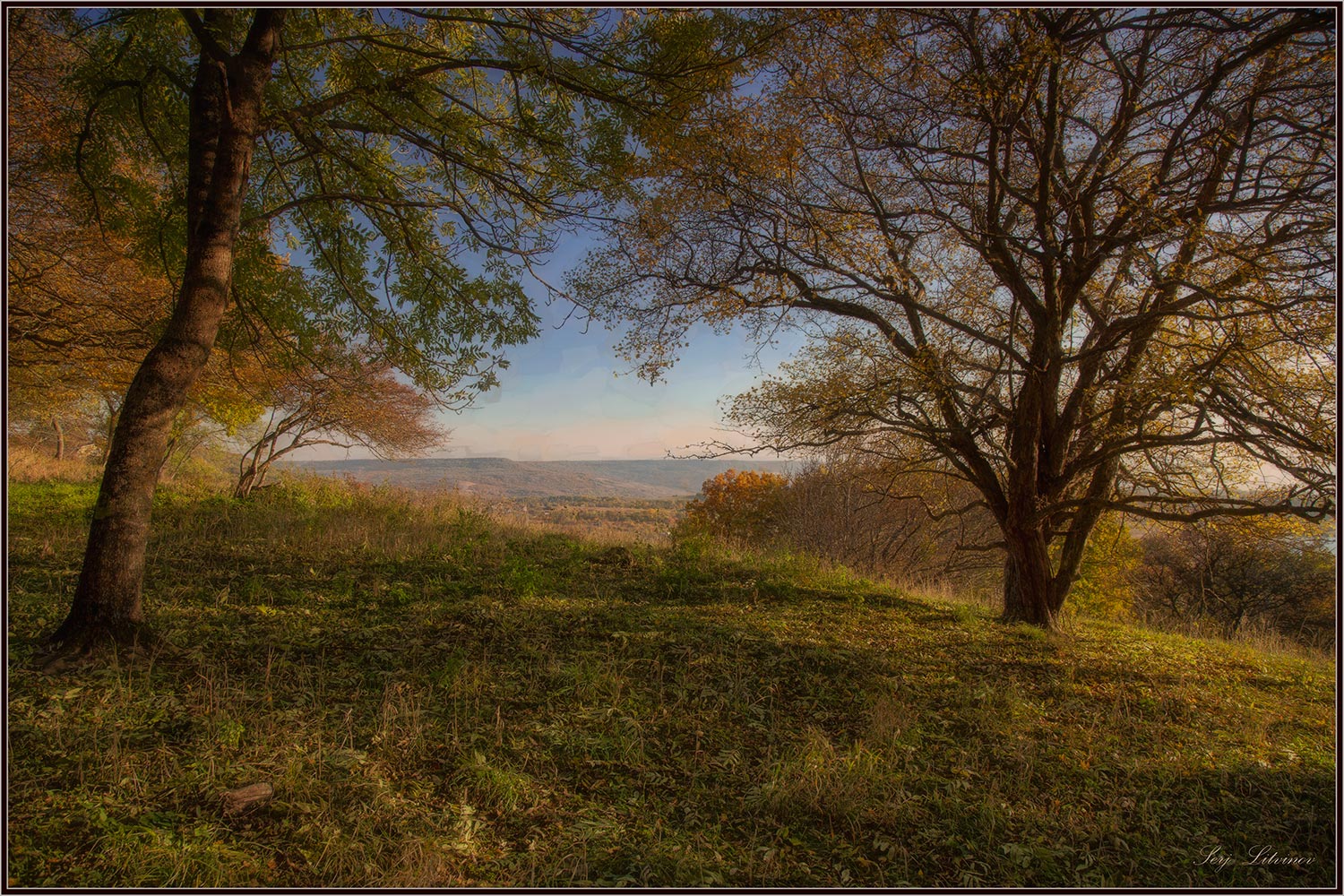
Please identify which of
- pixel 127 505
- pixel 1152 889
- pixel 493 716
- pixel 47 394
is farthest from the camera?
pixel 47 394

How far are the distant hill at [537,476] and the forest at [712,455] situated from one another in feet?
29.3

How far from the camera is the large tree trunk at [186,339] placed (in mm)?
3979

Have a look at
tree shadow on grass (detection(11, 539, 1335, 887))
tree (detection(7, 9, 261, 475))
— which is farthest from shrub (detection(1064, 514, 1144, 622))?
tree (detection(7, 9, 261, 475))

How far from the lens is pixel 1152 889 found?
2.63 metres

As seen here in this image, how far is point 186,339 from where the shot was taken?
428 centimetres

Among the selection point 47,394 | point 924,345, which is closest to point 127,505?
point 924,345

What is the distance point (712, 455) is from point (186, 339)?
5756mm

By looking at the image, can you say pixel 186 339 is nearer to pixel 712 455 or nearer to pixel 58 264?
pixel 712 455

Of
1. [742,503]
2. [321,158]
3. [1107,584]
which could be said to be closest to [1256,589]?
[1107,584]

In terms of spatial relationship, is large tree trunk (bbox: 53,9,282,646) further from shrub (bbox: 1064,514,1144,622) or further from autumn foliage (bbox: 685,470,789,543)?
autumn foliage (bbox: 685,470,789,543)

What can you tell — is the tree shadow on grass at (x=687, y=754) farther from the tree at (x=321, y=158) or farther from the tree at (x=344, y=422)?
the tree at (x=344, y=422)

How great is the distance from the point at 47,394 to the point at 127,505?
13.8 meters

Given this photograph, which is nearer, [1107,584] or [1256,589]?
[1256,589]

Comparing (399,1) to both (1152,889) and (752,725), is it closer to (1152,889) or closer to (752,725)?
(752,725)
